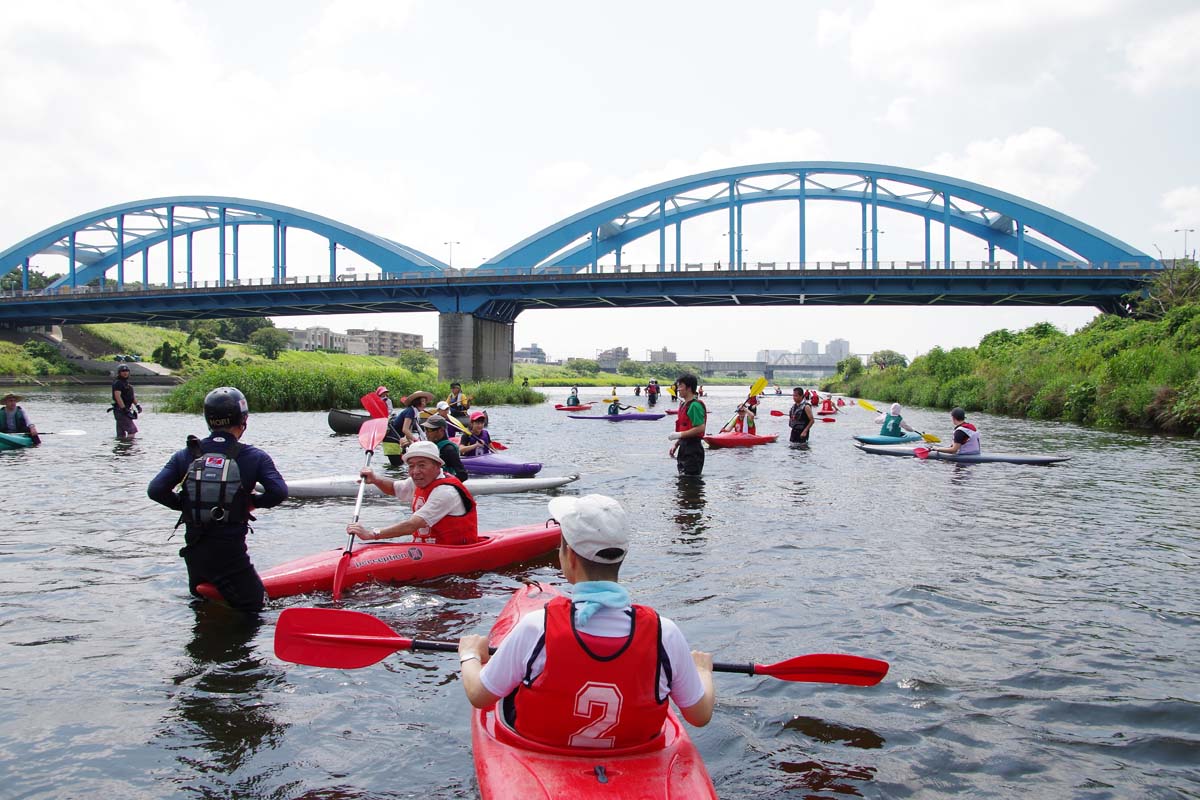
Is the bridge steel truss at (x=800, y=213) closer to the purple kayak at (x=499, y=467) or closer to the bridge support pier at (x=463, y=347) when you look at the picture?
the bridge support pier at (x=463, y=347)

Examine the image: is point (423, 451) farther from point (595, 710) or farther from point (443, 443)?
point (595, 710)

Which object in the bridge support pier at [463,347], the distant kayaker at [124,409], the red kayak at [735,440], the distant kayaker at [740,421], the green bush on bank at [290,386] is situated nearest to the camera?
the distant kayaker at [124,409]

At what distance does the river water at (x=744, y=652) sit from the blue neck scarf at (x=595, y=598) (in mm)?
1445

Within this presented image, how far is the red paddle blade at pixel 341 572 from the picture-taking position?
20.7 feet

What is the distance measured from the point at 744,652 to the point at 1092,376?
27790mm

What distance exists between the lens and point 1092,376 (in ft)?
91.6

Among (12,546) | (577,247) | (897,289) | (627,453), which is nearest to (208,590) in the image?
(12,546)

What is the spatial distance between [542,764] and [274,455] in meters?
15.8

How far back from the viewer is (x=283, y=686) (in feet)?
15.6

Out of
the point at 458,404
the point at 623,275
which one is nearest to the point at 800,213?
the point at 623,275

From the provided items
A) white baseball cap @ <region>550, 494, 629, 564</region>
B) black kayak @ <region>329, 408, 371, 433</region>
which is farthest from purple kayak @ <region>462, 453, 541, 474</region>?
white baseball cap @ <region>550, 494, 629, 564</region>

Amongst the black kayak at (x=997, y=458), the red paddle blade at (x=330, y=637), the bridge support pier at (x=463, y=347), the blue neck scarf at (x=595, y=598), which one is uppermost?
the bridge support pier at (x=463, y=347)

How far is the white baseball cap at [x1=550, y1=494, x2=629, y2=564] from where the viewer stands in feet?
9.32

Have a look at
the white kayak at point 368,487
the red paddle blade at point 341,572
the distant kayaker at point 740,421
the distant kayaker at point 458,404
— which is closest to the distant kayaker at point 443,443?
the red paddle blade at point 341,572
